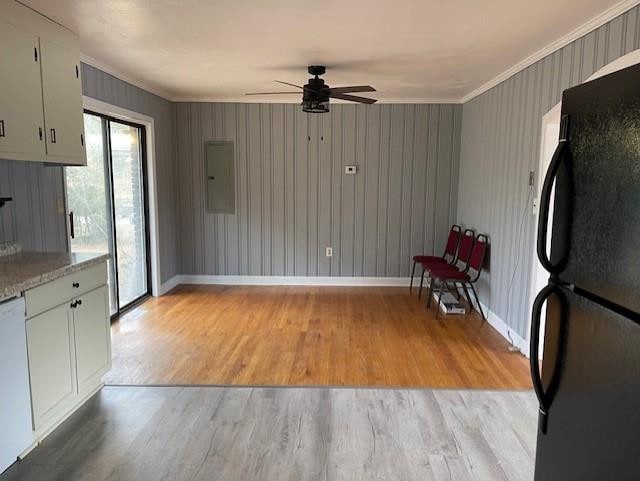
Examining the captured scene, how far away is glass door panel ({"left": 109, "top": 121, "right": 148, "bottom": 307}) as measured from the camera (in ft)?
14.5

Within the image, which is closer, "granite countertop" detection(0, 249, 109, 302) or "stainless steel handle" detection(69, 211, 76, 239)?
"granite countertop" detection(0, 249, 109, 302)

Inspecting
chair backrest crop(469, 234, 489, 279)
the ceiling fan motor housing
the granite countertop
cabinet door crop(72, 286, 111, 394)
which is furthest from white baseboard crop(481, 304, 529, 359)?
the granite countertop

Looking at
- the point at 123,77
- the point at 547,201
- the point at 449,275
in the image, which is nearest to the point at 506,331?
the point at 449,275

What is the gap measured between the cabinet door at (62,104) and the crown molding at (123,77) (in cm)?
69

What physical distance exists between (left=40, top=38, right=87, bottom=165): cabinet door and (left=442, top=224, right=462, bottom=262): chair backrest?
3.95 m

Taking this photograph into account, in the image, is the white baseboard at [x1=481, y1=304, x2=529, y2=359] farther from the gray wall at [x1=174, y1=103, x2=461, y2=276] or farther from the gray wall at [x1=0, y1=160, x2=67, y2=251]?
the gray wall at [x1=0, y1=160, x2=67, y2=251]

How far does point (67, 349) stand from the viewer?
7.98 ft

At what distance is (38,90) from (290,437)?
Answer: 250cm

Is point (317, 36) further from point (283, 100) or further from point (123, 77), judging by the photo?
point (283, 100)

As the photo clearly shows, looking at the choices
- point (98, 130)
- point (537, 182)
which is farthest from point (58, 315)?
point (537, 182)

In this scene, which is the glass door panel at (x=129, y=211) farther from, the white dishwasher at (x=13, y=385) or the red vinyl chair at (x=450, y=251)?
the red vinyl chair at (x=450, y=251)

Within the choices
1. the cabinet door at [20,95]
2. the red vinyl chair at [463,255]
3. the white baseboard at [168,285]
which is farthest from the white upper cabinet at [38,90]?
the red vinyl chair at [463,255]

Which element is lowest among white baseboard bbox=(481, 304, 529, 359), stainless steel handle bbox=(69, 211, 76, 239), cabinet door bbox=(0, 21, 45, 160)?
white baseboard bbox=(481, 304, 529, 359)

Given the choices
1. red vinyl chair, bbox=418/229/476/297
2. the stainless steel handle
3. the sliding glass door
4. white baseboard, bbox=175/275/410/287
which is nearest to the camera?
the stainless steel handle
